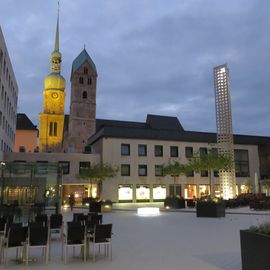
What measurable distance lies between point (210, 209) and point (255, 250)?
1561 cm

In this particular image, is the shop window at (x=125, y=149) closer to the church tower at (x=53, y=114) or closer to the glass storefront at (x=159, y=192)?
the glass storefront at (x=159, y=192)

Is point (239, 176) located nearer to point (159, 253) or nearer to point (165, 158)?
point (165, 158)

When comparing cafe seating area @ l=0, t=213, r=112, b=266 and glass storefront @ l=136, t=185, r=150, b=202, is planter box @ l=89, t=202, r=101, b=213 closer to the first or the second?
glass storefront @ l=136, t=185, r=150, b=202

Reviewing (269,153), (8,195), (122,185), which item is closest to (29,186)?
(8,195)

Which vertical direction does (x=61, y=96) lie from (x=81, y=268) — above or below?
above

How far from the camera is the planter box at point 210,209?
2103 cm

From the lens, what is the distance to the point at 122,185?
42.8 metres

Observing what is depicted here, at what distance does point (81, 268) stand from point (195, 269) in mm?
2521

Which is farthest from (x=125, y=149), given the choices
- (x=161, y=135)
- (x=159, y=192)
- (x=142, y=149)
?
(x=159, y=192)

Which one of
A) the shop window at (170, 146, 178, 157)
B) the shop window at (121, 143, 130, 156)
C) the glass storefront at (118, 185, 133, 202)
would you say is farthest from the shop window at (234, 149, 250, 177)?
the glass storefront at (118, 185, 133, 202)

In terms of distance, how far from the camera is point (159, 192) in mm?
44656

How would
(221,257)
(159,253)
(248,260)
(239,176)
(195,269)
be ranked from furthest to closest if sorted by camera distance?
(239,176)
(159,253)
(221,257)
(195,269)
(248,260)

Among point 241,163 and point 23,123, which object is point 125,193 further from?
point 23,123

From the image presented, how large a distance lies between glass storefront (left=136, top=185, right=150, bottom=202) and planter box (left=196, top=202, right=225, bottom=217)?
22.5 metres
